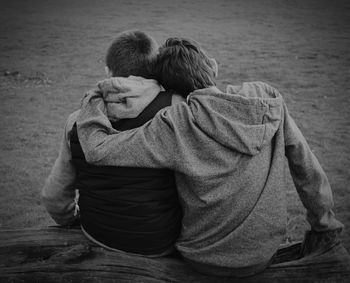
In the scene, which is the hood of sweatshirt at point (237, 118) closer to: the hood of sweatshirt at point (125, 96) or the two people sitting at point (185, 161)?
the two people sitting at point (185, 161)

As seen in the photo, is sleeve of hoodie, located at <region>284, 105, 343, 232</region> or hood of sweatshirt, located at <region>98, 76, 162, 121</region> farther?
sleeve of hoodie, located at <region>284, 105, 343, 232</region>

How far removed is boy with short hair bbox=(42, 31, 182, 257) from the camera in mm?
1938

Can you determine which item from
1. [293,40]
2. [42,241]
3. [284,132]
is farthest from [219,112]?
[293,40]

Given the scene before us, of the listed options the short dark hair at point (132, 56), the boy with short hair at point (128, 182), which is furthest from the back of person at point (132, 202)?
the short dark hair at point (132, 56)

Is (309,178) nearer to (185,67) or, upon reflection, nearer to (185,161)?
(185,161)

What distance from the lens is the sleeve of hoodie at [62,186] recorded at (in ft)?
7.19

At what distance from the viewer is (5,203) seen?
15.4ft

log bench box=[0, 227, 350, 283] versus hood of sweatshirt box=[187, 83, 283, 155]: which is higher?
hood of sweatshirt box=[187, 83, 283, 155]

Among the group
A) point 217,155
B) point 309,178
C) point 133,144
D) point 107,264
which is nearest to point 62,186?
point 107,264

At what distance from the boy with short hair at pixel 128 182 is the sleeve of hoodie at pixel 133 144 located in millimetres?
81

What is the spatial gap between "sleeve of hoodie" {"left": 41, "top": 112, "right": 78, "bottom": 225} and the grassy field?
7.17 feet

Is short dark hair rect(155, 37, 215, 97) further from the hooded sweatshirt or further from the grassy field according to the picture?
the grassy field

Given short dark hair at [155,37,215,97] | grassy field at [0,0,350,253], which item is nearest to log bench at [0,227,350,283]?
short dark hair at [155,37,215,97]

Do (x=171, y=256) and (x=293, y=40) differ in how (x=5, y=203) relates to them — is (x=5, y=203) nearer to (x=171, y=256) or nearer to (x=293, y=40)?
(x=171, y=256)
